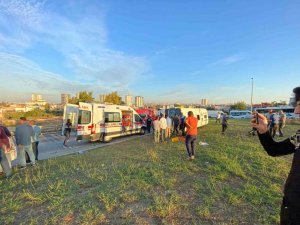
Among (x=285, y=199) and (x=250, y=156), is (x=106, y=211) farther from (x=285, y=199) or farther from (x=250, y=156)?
(x=250, y=156)

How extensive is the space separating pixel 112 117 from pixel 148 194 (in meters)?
11.6

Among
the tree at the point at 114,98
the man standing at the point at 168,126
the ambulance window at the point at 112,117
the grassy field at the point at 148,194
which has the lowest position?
the grassy field at the point at 148,194

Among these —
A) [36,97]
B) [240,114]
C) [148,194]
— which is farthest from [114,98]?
[36,97]

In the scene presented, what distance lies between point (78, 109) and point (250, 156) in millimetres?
10366

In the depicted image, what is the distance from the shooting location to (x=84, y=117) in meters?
14.0

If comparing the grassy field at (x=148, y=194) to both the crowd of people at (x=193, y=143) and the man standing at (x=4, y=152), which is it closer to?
the man standing at (x=4, y=152)

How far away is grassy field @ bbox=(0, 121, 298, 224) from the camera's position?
3.94 metres

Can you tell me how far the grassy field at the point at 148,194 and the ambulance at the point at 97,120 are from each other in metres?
6.38

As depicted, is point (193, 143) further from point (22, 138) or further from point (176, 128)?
point (176, 128)

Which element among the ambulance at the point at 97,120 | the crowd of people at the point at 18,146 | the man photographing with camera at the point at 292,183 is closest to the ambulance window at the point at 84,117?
the ambulance at the point at 97,120

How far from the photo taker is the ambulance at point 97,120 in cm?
Answer: 1393

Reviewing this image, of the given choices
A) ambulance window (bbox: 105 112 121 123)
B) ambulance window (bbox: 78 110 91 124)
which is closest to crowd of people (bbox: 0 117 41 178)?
ambulance window (bbox: 78 110 91 124)

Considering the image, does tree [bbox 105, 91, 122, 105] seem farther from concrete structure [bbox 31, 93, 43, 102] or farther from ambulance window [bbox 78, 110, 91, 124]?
concrete structure [bbox 31, 93, 43, 102]

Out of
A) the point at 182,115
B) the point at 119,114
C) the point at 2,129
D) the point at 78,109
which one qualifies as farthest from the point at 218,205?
the point at 182,115
